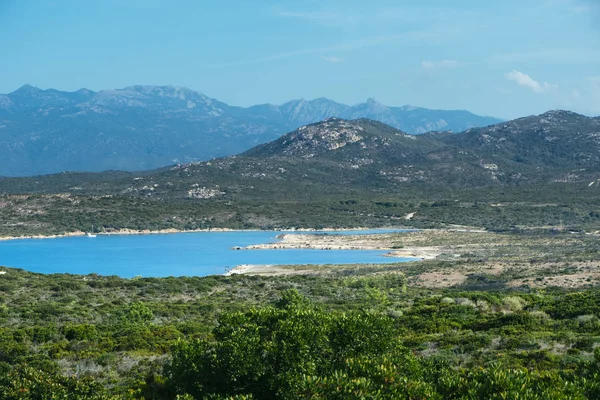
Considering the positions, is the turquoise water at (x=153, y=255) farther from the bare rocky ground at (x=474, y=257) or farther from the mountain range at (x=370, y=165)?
the mountain range at (x=370, y=165)

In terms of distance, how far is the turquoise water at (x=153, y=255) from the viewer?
199ft

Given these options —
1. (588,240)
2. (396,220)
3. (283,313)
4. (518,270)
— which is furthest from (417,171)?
(283,313)

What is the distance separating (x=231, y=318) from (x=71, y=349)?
749 cm

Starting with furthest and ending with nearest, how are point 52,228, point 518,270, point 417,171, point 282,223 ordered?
1. point 417,171
2. point 282,223
3. point 52,228
4. point 518,270

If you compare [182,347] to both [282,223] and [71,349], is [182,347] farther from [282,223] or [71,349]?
[282,223]

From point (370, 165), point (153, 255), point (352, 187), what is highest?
point (370, 165)

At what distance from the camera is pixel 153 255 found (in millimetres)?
70250

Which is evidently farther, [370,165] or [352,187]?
[370,165]

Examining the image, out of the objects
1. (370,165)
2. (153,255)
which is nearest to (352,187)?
(370,165)

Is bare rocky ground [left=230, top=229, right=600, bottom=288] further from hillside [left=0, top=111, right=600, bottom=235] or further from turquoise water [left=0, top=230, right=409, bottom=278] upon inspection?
hillside [left=0, top=111, right=600, bottom=235]

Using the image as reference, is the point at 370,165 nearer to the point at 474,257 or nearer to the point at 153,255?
the point at 153,255

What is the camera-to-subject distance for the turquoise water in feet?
199

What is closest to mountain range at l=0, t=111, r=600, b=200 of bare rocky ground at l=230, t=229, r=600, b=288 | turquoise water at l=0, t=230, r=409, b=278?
turquoise water at l=0, t=230, r=409, b=278

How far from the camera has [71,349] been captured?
65.9 feet
